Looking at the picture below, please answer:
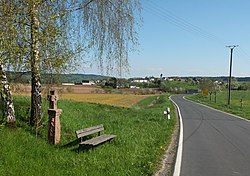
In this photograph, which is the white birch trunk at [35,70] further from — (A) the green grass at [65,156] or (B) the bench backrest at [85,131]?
(B) the bench backrest at [85,131]

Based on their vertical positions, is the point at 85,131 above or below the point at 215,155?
above

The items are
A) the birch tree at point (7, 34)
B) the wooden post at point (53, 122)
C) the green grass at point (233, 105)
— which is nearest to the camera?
the birch tree at point (7, 34)

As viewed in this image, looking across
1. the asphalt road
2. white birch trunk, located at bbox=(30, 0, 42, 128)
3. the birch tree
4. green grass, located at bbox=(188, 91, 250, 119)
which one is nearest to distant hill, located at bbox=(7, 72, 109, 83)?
white birch trunk, located at bbox=(30, 0, 42, 128)

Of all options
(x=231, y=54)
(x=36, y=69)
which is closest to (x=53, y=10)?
(x=36, y=69)

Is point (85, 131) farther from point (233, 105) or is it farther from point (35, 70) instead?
point (233, 105)

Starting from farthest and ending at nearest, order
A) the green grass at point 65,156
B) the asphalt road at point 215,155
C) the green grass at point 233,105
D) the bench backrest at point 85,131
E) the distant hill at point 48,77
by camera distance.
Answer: the green grass at point 233,105 < the bench backrest at point 85,131 < the asphalt road at point 215,155 < the distant hill at point 48,77 < the green grass at point 65,156

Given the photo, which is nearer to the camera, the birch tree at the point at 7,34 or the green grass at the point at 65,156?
the birch tree at the point at 7,34

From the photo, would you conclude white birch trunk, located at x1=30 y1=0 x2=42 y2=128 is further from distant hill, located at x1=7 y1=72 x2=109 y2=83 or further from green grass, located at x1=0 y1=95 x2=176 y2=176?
green grass, located at x1=0 y1=95 x2=176 y2=176

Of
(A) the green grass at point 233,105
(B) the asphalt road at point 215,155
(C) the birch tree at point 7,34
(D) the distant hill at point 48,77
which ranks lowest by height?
(A) the green grass at point 233,105

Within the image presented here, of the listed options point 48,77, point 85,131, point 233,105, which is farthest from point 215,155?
point 233,105

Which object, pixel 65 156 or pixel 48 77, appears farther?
pixel 48 77

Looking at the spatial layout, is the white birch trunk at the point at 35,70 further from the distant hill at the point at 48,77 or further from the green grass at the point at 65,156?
the green grass at the point at 65,156

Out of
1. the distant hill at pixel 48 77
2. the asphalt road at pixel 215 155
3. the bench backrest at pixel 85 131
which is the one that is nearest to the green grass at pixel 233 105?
the asphalt road at pixel 215 155

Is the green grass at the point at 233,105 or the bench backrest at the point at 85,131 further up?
the bench backrest at the point at 85,131
